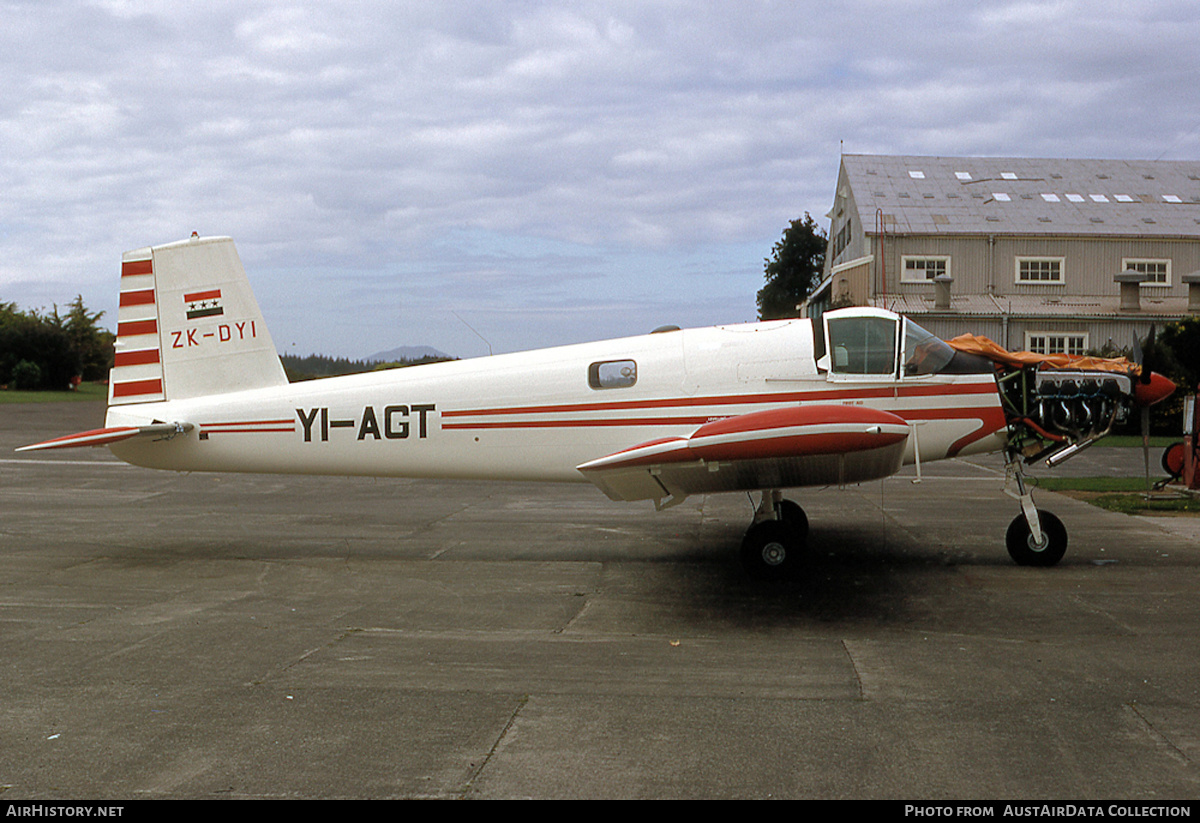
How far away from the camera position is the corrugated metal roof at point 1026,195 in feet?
106

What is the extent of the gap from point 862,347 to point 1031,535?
2.45 meters

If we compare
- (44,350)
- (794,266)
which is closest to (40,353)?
(44,350)

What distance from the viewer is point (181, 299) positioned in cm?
952

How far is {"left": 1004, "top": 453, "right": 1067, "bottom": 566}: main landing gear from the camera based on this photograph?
8.55 m

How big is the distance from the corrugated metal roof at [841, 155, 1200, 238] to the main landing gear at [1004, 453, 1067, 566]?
2521cm

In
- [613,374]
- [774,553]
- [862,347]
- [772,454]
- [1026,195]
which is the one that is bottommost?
[774,553]

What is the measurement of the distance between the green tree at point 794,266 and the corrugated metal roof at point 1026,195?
90.8ft

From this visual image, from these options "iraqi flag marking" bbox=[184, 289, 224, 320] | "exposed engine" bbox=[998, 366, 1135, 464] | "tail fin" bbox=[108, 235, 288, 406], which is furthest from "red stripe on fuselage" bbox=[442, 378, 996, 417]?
"iraqi flag marking" bbox=[184, 289, 224, 320]

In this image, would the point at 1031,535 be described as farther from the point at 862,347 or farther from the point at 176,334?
the point at 176,334

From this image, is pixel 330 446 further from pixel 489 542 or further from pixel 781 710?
pixel 781 710

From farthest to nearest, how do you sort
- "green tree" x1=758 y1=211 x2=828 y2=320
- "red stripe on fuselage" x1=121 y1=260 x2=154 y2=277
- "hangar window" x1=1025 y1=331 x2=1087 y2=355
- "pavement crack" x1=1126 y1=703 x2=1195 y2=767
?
"green tree" x1=758 y1=211 x2=828 y2=320 → "hangar window" x1=1025 y1=331 x2=1087 y2=355 → "red stripe on fuselage" x1=121 y1=260 x2=154 y2=277 → "pavement crack" x1=1126 y1=703 x2=1195 y2=767

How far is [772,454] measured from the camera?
696cm

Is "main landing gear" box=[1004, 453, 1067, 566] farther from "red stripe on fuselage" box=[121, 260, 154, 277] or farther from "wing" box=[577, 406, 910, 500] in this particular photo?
"red stripe on fuselage" box=[121, 260, 154, 277]
